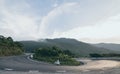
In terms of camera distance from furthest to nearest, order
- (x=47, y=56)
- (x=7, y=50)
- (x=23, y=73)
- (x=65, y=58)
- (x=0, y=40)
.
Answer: (x=0, y=40) → (x=7, y=50) → (x=47, y=56) → (x=65, y=58) → (x=23, y=73)

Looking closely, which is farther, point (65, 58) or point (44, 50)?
point (44, 50)

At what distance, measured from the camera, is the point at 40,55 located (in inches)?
2447

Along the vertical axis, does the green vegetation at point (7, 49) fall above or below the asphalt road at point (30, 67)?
above

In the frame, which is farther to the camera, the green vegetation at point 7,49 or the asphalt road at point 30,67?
the green vegetation at point 7,49

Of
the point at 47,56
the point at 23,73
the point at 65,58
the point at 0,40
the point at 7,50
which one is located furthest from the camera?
the point at 0,40

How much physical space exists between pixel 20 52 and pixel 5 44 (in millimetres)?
7089

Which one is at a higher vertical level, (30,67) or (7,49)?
(7,49)

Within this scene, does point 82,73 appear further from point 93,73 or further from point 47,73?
point 47,73

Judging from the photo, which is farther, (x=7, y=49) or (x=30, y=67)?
(x=7, y=49)

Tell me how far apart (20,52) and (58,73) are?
47.1 m

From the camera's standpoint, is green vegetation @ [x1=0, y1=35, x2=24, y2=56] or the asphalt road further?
green vegetation @ [x1=0, y1=35, x2=24, y2=56]

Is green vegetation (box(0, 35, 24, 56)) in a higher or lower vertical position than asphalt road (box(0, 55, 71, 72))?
higher

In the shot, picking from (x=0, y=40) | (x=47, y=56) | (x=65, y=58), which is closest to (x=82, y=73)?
(x=65, y=58)

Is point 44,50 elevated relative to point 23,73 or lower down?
elevated
